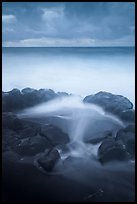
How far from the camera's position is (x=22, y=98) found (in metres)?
7.75

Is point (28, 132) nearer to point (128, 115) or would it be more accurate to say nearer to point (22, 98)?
point (22, 98)

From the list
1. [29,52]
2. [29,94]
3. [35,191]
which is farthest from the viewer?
[29,52]

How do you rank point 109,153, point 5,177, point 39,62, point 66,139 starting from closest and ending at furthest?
point 5,177, point 109,153, point 66,139, point 39,62

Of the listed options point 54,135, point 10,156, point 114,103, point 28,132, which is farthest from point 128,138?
point 10,156

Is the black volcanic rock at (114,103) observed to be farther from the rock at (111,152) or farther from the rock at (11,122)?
the rock at (11,122)

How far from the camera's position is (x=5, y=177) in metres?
4.94

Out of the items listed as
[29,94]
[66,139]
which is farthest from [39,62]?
[66,139]

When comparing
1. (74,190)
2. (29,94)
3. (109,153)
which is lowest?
(74,190)

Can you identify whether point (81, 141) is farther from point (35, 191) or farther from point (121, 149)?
point (35, 191)

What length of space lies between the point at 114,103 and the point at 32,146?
305 centimetres

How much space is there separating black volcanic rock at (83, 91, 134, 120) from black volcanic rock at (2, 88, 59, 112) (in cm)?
132

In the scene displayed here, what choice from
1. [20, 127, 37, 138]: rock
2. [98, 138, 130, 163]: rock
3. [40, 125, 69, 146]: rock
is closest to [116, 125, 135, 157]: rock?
[98, 138, 130, 163]: rock

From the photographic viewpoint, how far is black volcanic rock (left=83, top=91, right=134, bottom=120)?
277 inches

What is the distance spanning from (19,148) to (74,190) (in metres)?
1.60
